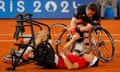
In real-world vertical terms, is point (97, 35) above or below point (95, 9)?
below

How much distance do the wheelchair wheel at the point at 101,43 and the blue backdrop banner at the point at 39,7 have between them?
8750 mm

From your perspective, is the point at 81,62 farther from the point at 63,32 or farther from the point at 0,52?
the point at 0,52

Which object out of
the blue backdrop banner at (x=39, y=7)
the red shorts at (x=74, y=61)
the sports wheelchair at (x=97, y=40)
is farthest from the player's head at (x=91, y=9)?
the blue backdrop banner at (x=39, y=7)

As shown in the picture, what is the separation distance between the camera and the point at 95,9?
7281 mm

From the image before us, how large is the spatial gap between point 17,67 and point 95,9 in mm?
1699

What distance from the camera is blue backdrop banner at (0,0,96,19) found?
16.6 meters

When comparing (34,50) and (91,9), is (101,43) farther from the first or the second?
(34,50)

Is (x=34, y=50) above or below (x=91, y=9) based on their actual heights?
below

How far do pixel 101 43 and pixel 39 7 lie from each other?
926cm

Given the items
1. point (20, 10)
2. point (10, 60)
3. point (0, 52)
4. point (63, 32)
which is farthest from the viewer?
point (20, 10)

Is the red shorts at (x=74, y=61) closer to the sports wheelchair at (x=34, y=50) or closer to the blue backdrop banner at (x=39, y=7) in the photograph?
the sports wheelchair at (x=34, y=50)

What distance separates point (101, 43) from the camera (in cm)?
772

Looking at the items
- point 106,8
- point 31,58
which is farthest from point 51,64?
point 106,8

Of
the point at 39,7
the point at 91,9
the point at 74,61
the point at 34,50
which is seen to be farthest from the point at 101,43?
the point at 39,7
